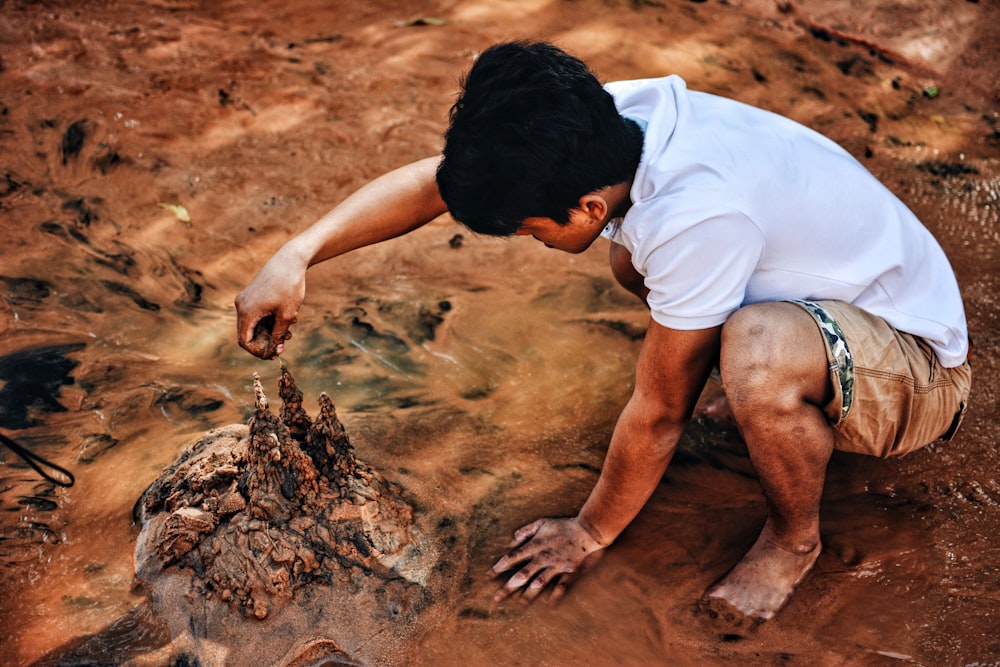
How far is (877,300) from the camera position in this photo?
1.76m

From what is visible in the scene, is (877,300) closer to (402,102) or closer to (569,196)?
(569,196)

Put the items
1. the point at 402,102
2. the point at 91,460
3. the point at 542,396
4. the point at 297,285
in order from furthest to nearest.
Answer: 1. the point at 402,102
2. the point at 542,396
3. the point at 91,460
4. the point at 297,285

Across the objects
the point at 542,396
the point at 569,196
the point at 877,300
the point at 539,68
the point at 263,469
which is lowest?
the point at 542,396

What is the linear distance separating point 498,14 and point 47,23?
231cm

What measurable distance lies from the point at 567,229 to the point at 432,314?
119cm

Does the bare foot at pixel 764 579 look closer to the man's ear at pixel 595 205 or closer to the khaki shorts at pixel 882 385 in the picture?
the khaki shorts at pixel 882 385

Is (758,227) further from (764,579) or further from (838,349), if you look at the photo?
(764,579)

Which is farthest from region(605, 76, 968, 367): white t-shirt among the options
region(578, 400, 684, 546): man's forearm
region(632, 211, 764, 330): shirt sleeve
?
region(578, 400, 684, 546): man's forearm

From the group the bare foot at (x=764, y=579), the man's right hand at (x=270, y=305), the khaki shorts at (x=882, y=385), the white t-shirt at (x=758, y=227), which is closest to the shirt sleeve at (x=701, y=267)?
the white t-shirt at (x=758, y=227)

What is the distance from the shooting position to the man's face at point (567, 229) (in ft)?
5.09

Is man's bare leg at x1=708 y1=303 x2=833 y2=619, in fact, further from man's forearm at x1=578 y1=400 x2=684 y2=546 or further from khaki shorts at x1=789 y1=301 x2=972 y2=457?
man's forearm at x1=578 y1=400 x2=684 y2=546

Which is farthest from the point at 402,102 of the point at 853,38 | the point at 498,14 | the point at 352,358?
the point at 853,38

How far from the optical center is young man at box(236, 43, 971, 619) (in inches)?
58.2

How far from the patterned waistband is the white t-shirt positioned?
2.5 inches
